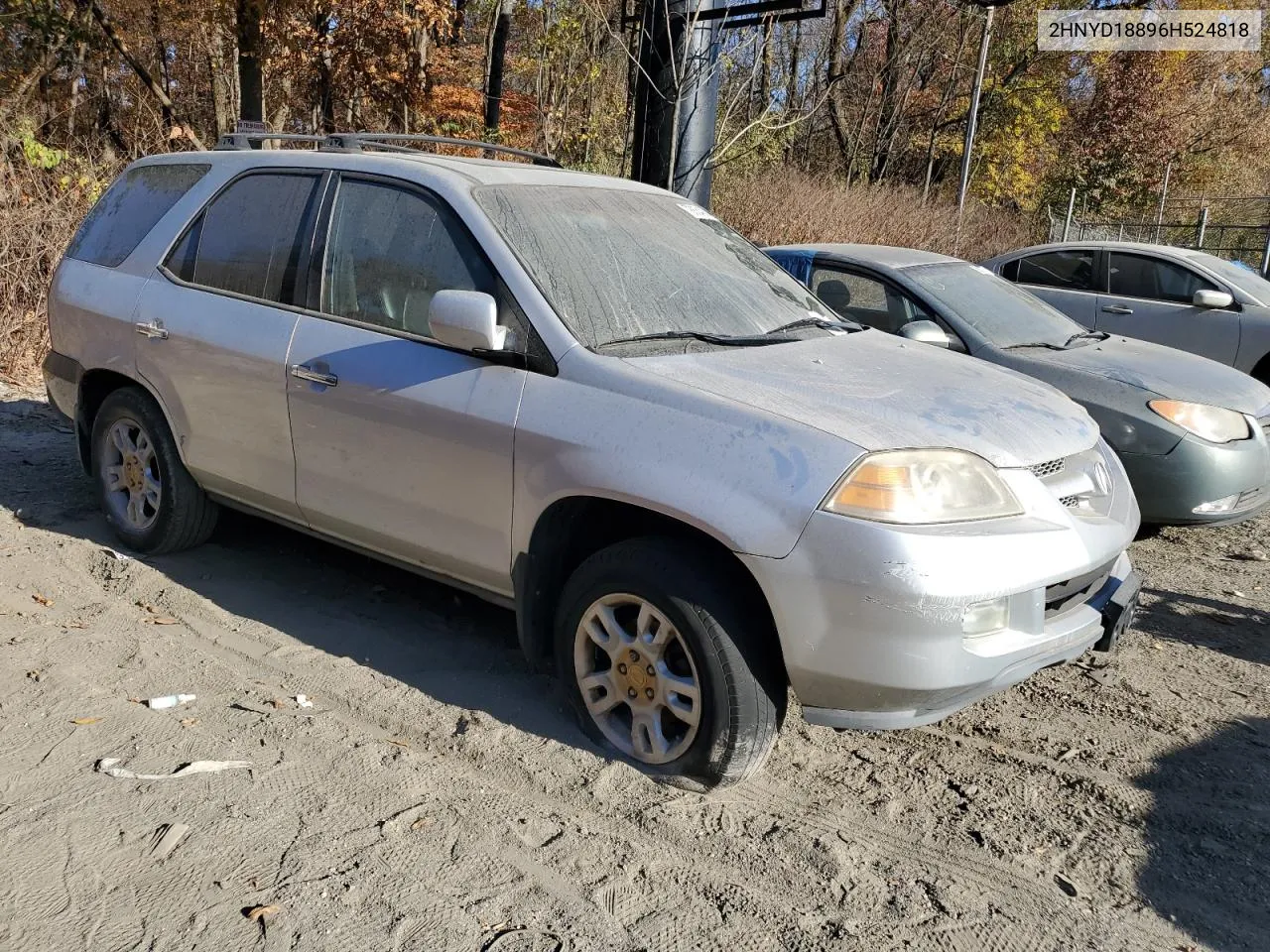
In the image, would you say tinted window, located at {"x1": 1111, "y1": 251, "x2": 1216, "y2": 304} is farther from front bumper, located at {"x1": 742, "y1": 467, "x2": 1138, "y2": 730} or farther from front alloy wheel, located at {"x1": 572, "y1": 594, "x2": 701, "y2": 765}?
front alloy wheel, located at {"x1": 572, "y1": 594, "x2": 701, "y2": 765}

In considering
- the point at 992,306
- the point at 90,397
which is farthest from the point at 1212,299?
the point at 90,397

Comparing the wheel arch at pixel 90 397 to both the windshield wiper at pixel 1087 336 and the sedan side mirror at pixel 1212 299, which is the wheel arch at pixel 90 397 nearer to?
the windshield wiper at pixel 1087 336

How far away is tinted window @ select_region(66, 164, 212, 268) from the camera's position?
5090 mm

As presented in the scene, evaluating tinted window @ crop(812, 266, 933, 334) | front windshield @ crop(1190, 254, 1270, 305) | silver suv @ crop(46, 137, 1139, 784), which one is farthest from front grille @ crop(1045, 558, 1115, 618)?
front windshield @ crop(1190, 254, 1270, 305)

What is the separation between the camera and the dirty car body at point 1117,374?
5715 mm

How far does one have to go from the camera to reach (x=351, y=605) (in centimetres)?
485

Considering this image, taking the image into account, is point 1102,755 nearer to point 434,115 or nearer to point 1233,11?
→ point 434,115

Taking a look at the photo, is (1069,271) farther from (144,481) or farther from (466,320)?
(144,481)

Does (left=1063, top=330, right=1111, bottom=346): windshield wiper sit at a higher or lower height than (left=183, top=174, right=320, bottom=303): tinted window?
lower

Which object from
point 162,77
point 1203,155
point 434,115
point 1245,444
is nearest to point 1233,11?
point 1203,155

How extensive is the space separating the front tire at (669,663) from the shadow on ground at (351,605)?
0.28 m

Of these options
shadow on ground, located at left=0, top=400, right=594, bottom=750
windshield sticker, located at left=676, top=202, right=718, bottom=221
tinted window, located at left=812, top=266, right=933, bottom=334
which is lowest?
shadow on ground, located at left=0, top=400, right=594, bottom=750

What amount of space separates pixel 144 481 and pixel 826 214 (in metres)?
12.5

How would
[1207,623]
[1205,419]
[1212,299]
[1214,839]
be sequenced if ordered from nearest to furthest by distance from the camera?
1. [1214,839]
2. [1207,623]
3. [1205,419]
4. [1212,299]
